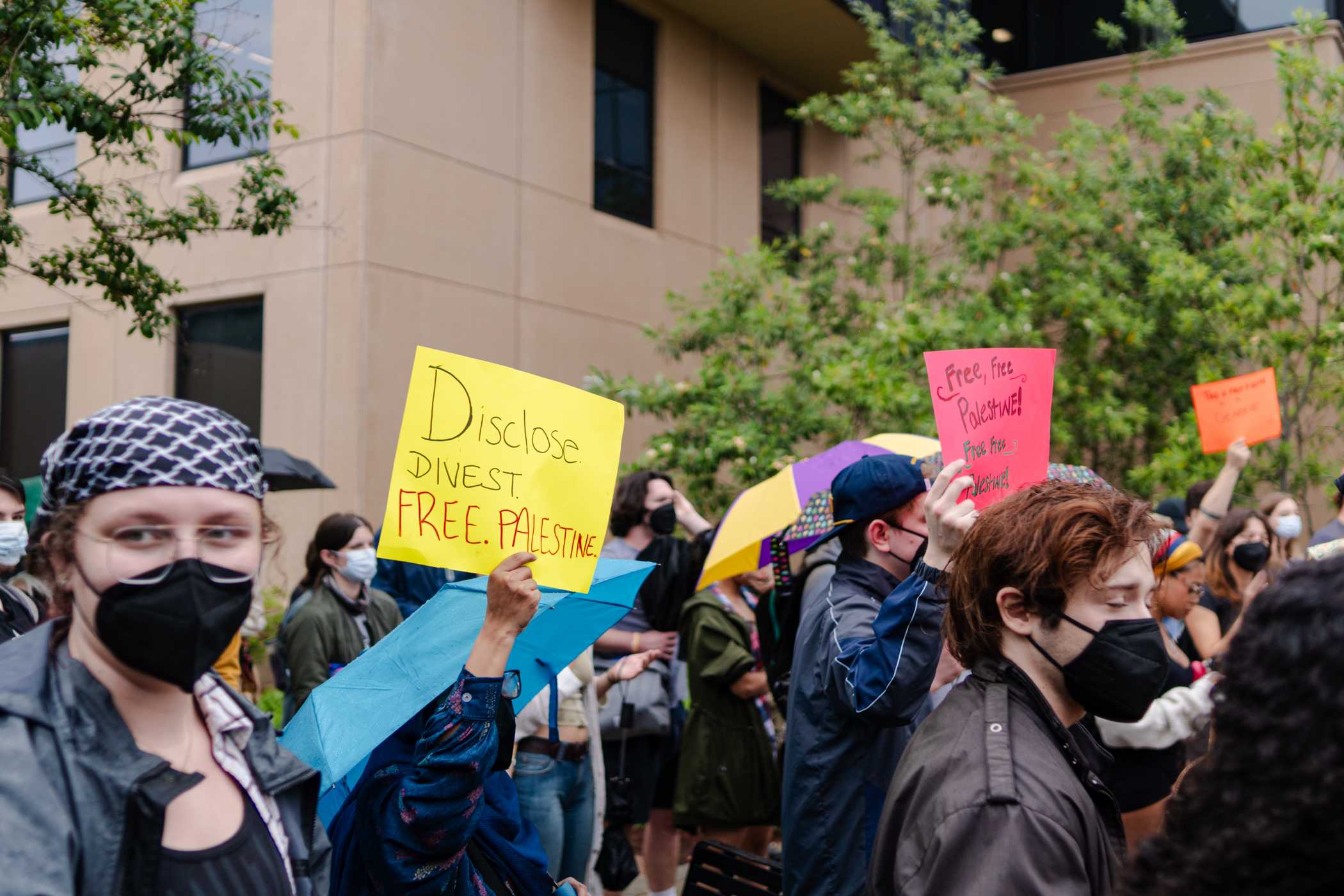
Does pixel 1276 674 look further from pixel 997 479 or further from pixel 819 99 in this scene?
pixel 819 99

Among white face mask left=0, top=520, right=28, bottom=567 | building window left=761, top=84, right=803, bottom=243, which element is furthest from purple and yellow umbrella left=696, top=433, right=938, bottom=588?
building window left=761, top=84, right=803, bottom=243

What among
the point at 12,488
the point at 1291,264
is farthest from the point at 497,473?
the point at 1291,264

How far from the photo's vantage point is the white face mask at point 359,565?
6195 mm

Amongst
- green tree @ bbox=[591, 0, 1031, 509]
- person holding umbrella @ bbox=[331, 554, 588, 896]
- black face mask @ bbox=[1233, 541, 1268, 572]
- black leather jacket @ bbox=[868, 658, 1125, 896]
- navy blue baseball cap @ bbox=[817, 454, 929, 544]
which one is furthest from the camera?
green tree @ bbox=[591, 0, 1031, 509]

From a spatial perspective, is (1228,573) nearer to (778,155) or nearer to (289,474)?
(289,474)

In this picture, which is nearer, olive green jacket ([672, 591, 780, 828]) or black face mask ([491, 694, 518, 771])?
black face mask ([491, 694, 518, 771])

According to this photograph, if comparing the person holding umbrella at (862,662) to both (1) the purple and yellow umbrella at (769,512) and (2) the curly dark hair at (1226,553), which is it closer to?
(1) the purple and yellow umbrella at (769,512)

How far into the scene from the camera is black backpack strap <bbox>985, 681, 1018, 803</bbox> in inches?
83.9

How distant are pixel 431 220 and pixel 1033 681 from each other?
33.1ft

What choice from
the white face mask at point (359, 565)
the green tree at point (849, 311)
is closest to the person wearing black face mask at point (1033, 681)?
the white face mask at point (359, 565)

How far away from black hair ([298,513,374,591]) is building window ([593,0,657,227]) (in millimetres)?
8029

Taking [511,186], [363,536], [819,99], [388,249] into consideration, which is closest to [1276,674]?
[363,536]

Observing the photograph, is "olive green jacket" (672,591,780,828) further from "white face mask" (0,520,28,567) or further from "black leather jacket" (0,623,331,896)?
"black leather jacket" (0,623,331,896)

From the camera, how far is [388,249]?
11273 millimetres
